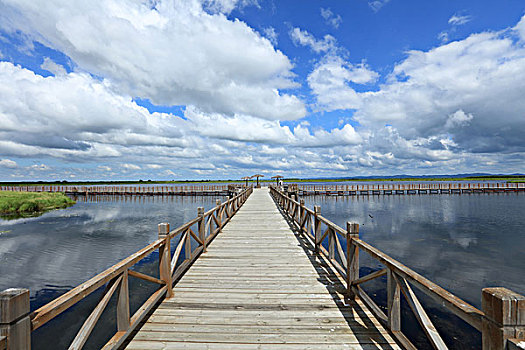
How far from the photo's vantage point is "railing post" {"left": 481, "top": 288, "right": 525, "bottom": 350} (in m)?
1.80

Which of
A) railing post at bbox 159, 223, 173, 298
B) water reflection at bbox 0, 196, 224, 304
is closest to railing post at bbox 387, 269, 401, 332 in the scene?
railing post at bbox 159, 223, 173, 298

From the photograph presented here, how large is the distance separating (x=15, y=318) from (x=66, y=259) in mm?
14799

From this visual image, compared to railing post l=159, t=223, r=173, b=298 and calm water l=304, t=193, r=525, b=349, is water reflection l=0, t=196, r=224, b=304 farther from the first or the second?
calm water l=304, t=193, r=525, b=349

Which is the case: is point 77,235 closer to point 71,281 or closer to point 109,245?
point 109,245

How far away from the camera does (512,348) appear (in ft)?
5.83

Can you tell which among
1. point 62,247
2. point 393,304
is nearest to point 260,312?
point 393,304

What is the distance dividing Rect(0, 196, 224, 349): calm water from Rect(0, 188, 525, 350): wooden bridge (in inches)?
151

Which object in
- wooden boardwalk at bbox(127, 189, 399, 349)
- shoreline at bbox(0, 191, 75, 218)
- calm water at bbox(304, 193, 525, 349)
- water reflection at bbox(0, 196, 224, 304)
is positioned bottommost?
calm water at bbox(304, 193, 525, 349)

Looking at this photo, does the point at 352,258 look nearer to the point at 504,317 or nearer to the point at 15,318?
the point at 504,317

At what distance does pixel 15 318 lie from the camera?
73.6 inches

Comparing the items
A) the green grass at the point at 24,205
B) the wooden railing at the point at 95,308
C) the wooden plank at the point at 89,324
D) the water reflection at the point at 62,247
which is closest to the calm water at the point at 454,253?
the wooden railing at the point at 95,308

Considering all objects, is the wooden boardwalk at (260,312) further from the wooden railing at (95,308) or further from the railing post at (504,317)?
the railing post at (504,317)

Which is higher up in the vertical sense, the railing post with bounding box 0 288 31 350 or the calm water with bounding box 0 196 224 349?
the railing post with bounding box 0 288 31 350

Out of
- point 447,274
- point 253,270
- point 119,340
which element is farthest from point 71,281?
point 447,274
